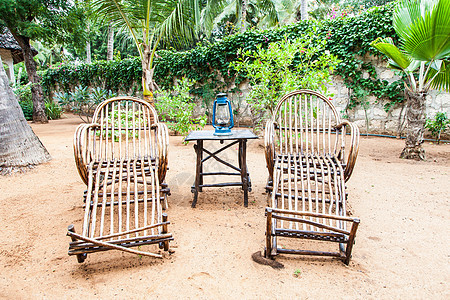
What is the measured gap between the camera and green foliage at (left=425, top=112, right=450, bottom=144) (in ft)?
15.8

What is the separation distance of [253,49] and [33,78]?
7024 mm

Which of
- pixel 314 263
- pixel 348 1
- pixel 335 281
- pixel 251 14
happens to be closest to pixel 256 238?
pixel 314 263

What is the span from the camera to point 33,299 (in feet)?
4.39

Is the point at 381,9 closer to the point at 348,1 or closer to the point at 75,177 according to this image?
the point at 75,177

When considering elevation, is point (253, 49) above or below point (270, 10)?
below

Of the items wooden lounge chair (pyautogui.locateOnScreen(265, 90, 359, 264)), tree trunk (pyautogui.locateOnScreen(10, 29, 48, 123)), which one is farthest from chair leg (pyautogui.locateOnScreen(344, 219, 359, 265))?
tree trunk (pyautogui.locateOnScreen(10, 29, 48, 123))

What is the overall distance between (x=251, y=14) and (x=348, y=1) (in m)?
9.68

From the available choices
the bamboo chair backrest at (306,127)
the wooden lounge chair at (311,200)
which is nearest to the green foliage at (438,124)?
the bamboo chair backrest at (306,127)

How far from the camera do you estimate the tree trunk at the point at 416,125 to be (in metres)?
3.85

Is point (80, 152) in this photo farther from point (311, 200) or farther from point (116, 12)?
point (116, 12)

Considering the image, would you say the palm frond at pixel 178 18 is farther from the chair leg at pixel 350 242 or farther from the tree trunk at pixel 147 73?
the chair leg at pixel 350 242

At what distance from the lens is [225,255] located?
5.60 ft

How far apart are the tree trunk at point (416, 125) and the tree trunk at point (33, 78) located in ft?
32.8

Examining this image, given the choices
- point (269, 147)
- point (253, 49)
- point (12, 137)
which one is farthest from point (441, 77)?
point (12, 137)
